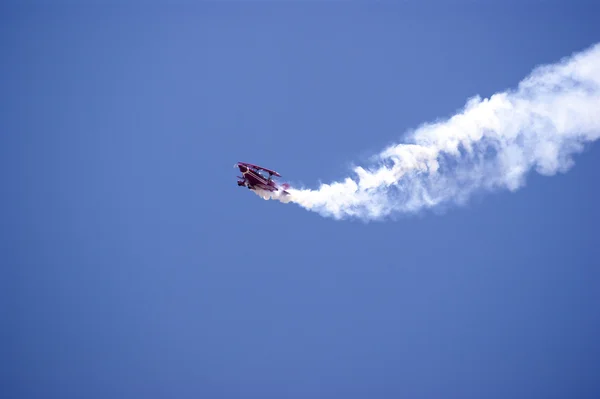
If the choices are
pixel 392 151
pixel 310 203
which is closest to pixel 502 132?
pixel 392 151

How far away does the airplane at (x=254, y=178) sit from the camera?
55.8m

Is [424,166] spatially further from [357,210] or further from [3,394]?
[3,394]

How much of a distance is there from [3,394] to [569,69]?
5369cm

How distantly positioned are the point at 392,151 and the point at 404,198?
3.34 m

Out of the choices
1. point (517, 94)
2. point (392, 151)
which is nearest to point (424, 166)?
point (392, 151)

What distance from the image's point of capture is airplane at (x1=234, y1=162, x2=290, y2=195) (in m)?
55.8

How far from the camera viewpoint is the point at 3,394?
83.4 m

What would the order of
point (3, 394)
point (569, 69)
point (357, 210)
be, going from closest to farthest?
point (569, 69)
point (357, 210)
point (3, 394)

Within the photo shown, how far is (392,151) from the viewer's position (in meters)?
57.0

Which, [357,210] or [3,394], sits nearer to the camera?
[357,210]

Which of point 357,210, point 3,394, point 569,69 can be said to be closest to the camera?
point 569,69

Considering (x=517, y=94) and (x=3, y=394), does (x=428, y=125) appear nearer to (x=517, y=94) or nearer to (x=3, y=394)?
(x=517, y=94)

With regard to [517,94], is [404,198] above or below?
below

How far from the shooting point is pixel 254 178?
185 feet
